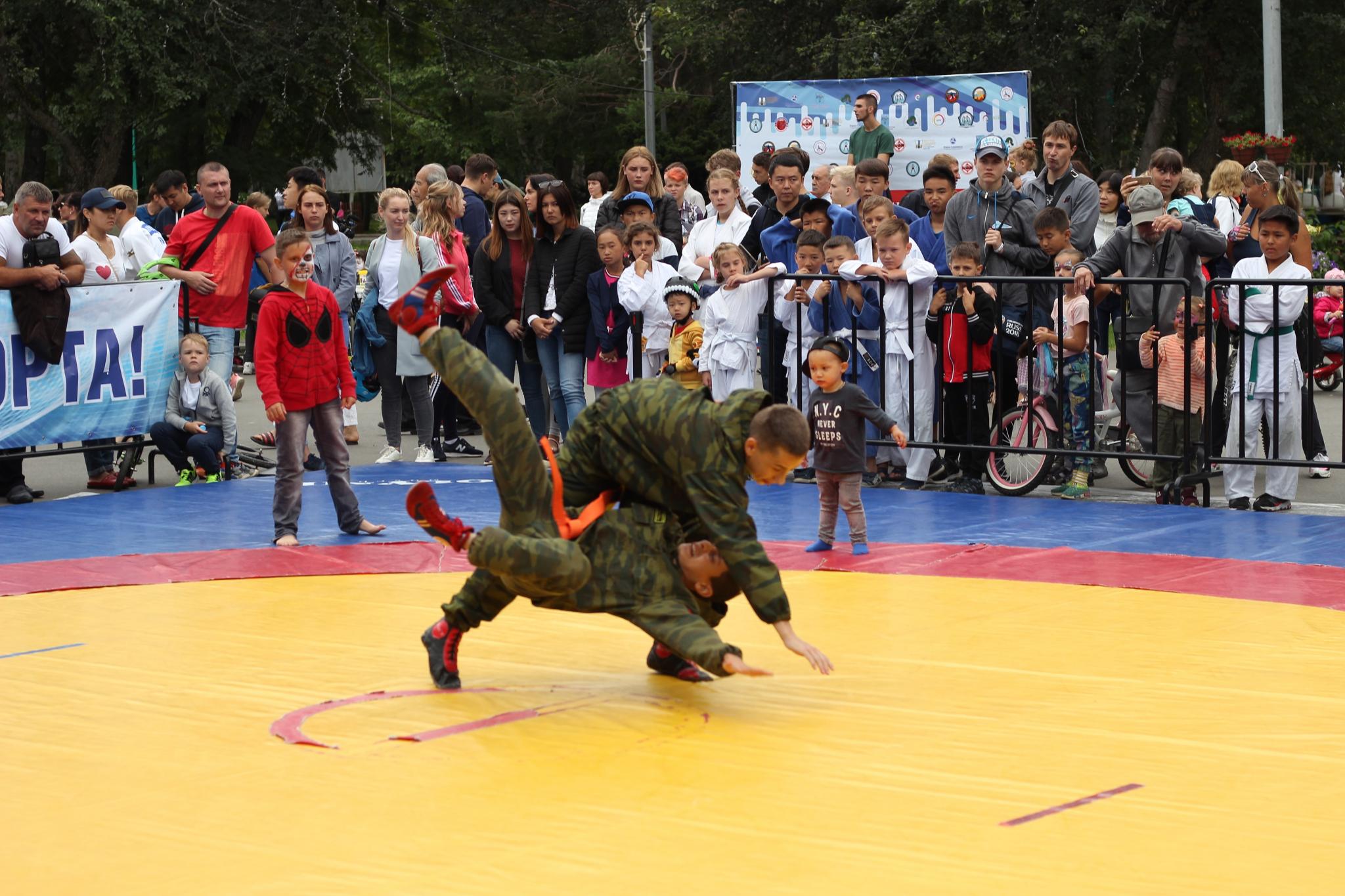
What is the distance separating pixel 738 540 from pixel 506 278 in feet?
21.4

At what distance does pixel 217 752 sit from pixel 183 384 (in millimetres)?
6226

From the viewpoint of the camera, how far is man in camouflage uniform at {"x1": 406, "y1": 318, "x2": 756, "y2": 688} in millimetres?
4938

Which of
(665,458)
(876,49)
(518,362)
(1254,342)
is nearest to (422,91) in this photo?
(876,49)

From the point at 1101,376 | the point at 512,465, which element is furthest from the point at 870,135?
the point at 512,465

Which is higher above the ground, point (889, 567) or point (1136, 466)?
point (1136, 466)

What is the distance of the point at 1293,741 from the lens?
4664 mm

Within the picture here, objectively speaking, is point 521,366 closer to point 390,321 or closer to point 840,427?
point 390,321

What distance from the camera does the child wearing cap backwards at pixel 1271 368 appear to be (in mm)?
8836

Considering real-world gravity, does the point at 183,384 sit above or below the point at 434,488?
above

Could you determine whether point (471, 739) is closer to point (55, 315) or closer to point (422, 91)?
point (55, 315)

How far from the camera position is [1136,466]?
9758 mm

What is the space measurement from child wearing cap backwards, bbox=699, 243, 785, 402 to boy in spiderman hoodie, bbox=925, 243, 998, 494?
3.57 ft

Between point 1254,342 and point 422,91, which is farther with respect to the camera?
point 422,91

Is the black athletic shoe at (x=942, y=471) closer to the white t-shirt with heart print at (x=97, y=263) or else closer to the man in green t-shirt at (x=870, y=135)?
the man in green t-shirt at (x=870, y=135)
